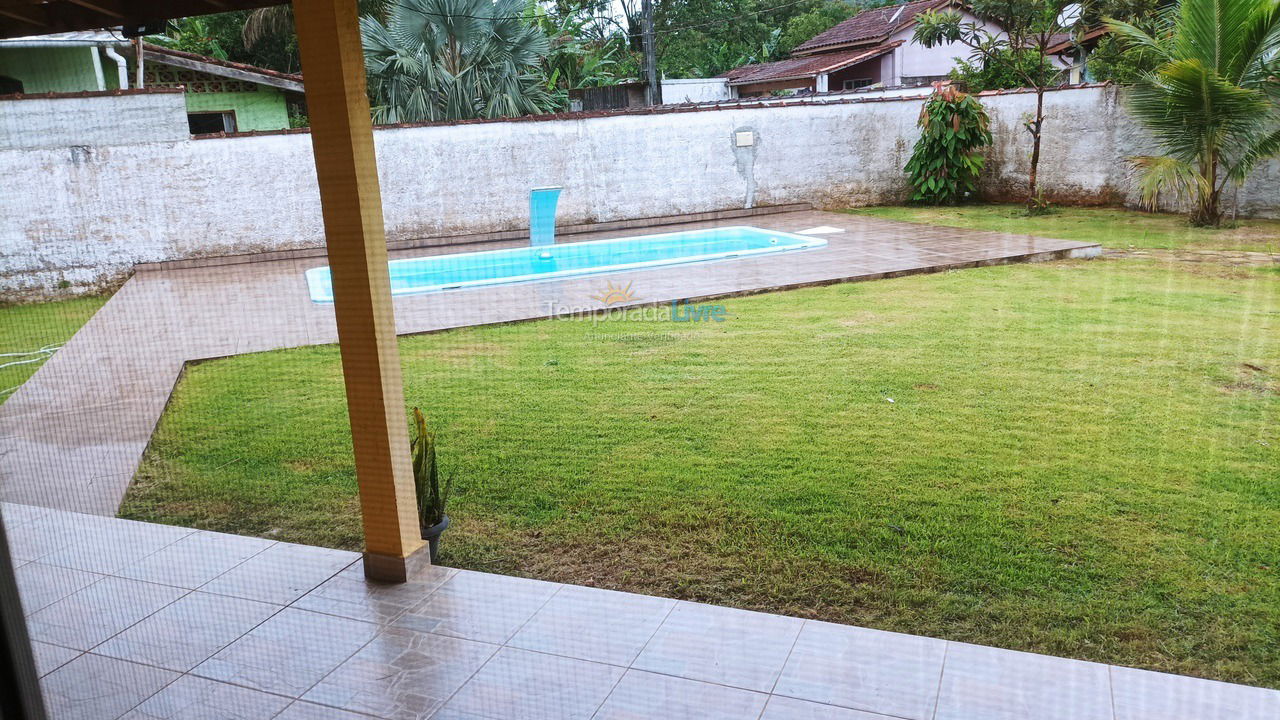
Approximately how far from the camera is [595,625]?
84.0 inches

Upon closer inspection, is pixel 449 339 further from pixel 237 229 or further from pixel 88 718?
pixel 237 229

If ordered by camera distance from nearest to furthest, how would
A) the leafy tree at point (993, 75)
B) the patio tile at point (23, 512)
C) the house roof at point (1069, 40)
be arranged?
the patio tile at point (23, 512) < the house roof at point (1069, 40) < the leafy tree at point (993, 75)

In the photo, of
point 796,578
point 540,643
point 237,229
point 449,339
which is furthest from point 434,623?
point 237,229

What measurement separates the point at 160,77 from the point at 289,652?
10.5 meters

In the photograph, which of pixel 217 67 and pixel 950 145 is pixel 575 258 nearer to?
pixel 950 145

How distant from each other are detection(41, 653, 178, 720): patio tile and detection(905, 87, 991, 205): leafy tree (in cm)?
948

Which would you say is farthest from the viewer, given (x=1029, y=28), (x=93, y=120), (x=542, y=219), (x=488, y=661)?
(x=1029, y=28)

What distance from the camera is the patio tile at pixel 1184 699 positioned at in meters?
1.71

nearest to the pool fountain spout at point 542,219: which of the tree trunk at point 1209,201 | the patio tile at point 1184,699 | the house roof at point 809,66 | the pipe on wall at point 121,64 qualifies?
the pipe on wall at point 121,64

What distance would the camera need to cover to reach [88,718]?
1847 mm

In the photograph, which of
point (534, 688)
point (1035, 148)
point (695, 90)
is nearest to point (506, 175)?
point (1035, 148)

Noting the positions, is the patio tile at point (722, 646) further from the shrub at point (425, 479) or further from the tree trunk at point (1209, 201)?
the tree trunk at point (1209, 201)

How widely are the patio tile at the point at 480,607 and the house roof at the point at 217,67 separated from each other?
9.29 metres

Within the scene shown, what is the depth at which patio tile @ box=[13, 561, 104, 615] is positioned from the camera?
7.62 feet
